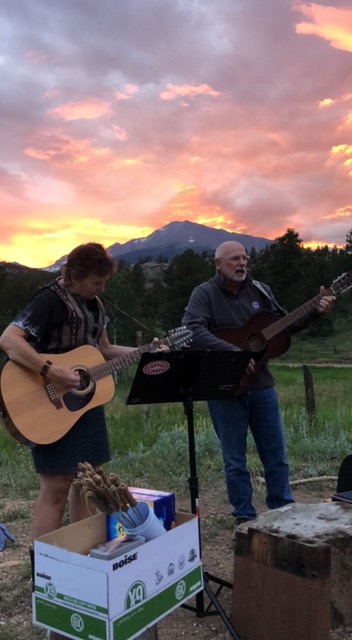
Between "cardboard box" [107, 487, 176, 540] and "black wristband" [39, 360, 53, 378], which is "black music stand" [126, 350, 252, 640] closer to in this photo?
"cardboard box" [107, 487, 176, 540]

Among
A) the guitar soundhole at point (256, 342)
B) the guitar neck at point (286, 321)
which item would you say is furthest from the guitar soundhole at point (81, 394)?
the guitar neck at point (286, 321)

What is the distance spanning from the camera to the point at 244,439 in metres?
4.50

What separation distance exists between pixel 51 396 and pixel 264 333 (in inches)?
67.2

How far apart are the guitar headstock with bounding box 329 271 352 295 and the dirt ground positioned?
6.44 feet

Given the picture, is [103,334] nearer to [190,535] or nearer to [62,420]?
[62,420]

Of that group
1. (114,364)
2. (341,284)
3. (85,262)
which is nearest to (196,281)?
(341,284)

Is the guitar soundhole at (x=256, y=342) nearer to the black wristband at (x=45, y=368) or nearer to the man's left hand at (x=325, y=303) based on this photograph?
the man's left hand at (x=325, y=303)

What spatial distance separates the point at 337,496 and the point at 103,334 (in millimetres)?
1788

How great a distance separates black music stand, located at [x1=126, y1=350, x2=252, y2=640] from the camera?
3111 mm

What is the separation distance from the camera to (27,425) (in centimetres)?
328

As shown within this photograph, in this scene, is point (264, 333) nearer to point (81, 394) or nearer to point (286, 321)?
point (286, 321)

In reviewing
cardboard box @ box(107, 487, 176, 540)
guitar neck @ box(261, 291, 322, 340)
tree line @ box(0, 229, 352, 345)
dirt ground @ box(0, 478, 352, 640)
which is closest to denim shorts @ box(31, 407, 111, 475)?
cardboard box @ box(107, 487, 176, 540)

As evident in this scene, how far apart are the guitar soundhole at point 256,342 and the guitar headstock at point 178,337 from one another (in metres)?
0.58

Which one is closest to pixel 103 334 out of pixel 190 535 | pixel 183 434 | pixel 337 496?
pixel 190 535
